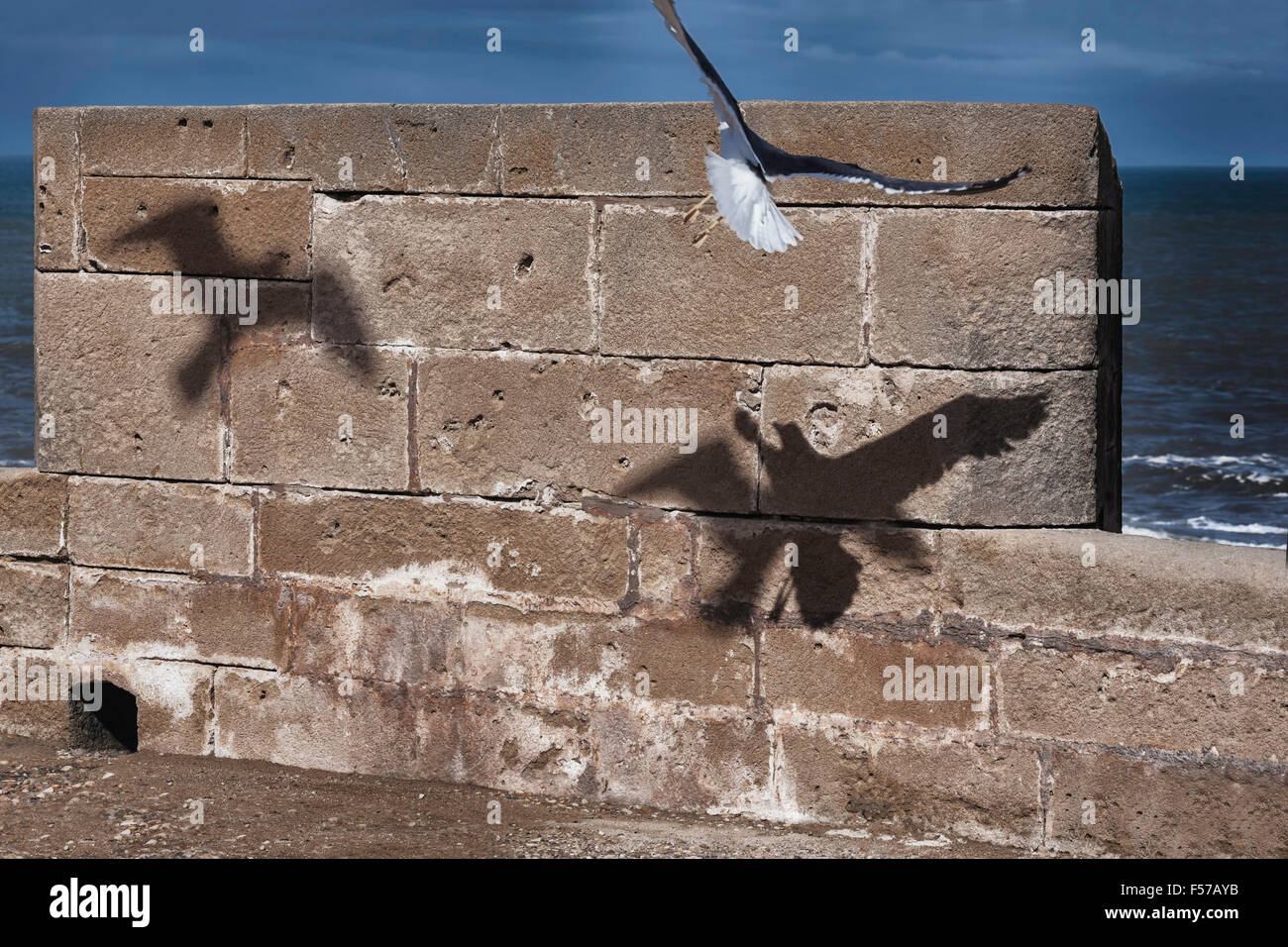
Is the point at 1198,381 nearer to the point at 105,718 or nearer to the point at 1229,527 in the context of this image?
the point at 1229,527

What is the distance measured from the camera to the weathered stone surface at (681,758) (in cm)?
455

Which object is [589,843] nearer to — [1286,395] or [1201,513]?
[1201,513]

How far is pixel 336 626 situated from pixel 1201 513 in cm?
1172

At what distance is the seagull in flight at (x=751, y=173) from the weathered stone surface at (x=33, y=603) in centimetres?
305

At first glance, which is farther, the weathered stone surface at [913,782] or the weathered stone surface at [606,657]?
the weathered stone surface at [606,657]

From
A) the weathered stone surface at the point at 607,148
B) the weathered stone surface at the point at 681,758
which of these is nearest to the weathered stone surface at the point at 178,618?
the weathered stone surface at the point at 681,758

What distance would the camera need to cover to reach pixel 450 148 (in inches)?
181

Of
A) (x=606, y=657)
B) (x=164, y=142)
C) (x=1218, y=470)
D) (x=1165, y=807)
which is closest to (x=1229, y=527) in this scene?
(x=1218, y=470)

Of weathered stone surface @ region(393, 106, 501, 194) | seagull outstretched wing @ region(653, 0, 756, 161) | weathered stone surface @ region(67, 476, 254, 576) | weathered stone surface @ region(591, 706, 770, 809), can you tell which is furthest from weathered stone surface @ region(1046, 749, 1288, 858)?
weathered stone surface @ region(67, 476, 254, 576)

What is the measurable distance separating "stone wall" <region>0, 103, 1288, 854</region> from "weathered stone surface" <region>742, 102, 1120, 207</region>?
1cm

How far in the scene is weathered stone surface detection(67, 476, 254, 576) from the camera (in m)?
4.93

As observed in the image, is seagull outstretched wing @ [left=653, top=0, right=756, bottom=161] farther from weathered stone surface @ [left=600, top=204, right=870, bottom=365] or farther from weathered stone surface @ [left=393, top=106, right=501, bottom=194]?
weathered stone surface @ [left=393, top=106, right=501, bottom=194]

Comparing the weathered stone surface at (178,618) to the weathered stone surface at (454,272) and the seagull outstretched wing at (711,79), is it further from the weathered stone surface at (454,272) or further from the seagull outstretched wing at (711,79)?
the seagull outstretched wing at (711,79)

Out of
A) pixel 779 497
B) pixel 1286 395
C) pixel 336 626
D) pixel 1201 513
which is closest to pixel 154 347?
pixel 336 626
